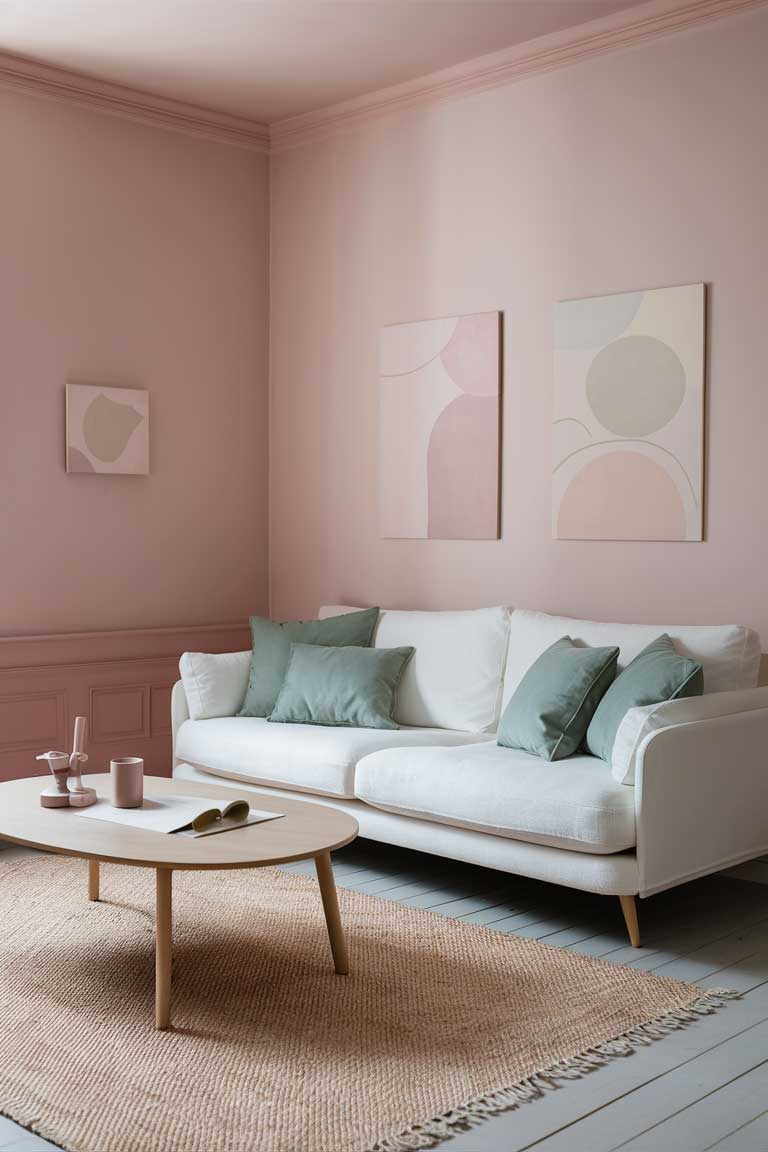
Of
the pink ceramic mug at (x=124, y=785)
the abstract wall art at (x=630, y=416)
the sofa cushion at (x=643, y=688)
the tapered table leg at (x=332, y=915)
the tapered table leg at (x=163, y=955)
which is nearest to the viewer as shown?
the tapered table leg at (x=163, y=955)

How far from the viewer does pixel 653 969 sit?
10.6 feet

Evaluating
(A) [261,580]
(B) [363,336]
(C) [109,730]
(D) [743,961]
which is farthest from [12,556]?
(D) [743,961]

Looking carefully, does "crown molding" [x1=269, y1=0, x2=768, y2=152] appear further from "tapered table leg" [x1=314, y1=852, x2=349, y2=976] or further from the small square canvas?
"tapered table leg" [x1=314, y1=852, x2=349, y2=976]

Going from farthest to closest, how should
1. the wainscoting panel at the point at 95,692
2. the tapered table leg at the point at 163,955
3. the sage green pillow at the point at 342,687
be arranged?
the wainscoting panel at the point at 95,692
the sage green pillow at the point at 342,687
the tapered table leg at the point at 163,955

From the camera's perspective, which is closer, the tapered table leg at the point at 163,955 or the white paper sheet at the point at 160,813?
the tapered table leg at the point at 163,955

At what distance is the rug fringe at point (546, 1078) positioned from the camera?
229cm

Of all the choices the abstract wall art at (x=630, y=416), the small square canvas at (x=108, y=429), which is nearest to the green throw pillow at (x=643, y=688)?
the abstract wall art at (x=630, y=416)

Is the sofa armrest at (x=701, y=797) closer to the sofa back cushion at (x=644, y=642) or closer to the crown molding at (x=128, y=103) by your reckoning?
the sofa back cushion at (x=644, y=642)

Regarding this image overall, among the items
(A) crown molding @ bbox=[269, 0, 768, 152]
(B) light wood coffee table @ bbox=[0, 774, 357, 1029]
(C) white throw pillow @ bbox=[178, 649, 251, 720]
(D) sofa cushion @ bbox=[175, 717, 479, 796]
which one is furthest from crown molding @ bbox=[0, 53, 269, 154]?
(B) light wood coffee table @ bbox=[0, 774, 357, 1029]

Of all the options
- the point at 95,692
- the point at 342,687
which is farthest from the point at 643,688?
the point at 95,692

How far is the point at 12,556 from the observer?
16.2 feet

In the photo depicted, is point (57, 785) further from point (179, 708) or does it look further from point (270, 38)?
point (270, 38)

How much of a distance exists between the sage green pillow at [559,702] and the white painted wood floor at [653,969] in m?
0.51

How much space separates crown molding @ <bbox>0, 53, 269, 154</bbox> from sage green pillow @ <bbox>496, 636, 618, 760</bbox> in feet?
10.1
